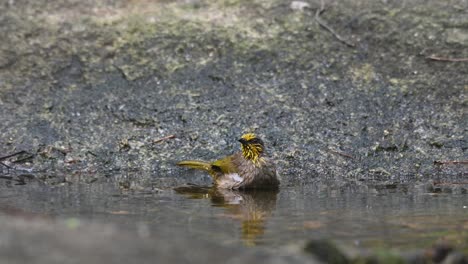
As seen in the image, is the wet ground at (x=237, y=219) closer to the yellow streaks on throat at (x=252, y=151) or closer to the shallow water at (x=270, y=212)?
the shallow water at (x=270, y=212)

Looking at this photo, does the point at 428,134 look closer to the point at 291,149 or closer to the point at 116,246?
the point at 291,149

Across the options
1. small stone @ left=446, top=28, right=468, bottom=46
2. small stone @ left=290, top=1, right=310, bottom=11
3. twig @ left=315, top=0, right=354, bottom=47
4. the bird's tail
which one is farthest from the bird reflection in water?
small stone @ left=446, top=28, right=468, bottom=46

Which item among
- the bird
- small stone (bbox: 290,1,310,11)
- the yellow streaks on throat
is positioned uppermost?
small stone (bbox: 290,1,310,11)

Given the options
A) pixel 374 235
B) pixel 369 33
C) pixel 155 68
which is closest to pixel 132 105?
pixel 155 68

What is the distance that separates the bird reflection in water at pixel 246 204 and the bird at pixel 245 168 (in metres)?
0.09

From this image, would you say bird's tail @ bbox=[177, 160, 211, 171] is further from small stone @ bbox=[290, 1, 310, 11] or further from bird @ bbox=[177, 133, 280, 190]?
small stone @ bbox=[290, 1, 310, 11]

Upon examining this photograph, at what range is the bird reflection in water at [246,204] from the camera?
550cm

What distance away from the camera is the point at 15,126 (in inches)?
342

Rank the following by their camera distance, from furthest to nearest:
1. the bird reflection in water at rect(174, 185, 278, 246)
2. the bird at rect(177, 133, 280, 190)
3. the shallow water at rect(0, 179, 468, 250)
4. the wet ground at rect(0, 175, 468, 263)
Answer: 1. the bird at rect(177, 133, 280, 190)
2. the bird reflection in water at rect(174, 185, 278, 246)
3. the shallow water at rect(0, 179, 468, 250)
4. the wet ground at rect(0, 175, 468, 263)

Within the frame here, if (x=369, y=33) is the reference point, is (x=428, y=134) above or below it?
below

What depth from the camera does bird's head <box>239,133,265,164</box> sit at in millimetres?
8008

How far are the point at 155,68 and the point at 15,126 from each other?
164cm

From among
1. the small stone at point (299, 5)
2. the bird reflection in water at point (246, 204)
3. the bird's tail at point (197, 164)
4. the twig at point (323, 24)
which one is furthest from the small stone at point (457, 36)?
the bird's tail at point (197, 164)

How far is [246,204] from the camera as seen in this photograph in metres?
7.03
